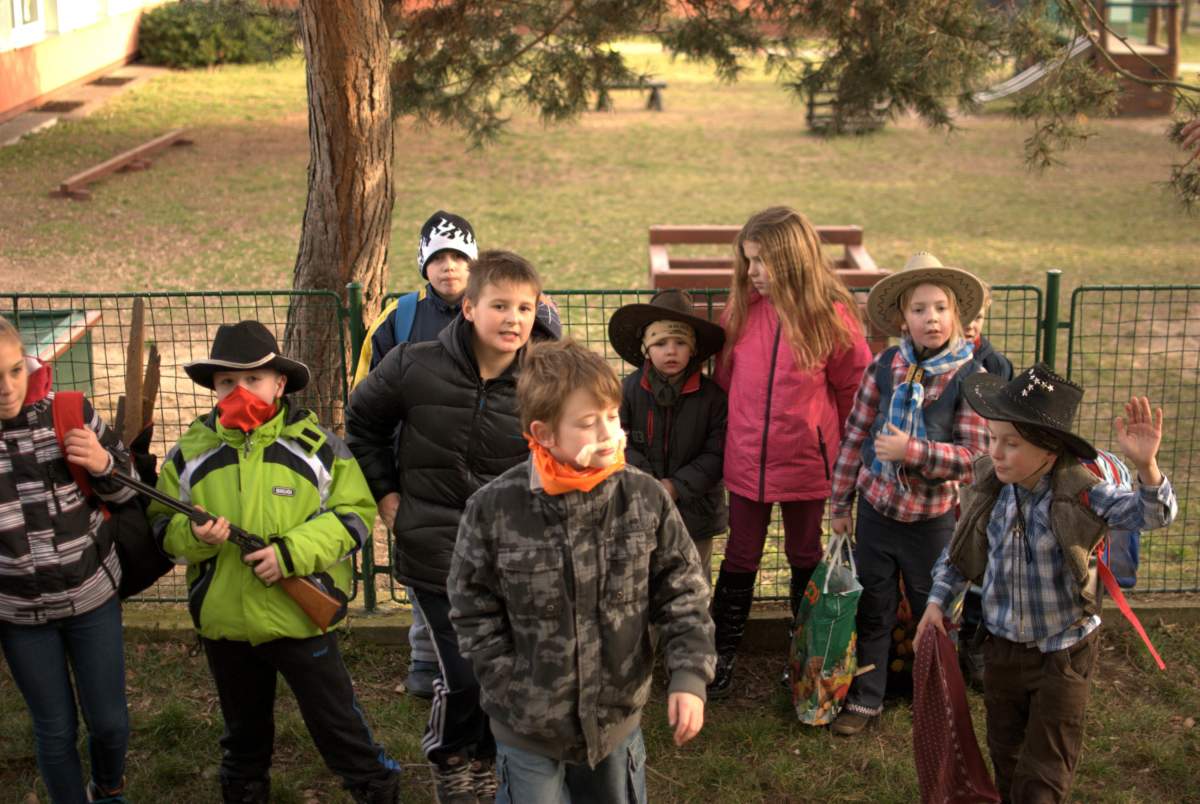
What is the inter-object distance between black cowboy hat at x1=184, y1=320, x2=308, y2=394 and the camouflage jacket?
98 cm

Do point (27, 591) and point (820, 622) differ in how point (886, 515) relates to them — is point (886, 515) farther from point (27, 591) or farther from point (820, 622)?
point (27, 591)

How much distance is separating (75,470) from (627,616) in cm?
173

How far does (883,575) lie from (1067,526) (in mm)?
1195

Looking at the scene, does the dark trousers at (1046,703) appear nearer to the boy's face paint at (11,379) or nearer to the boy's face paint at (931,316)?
the boy's face paint at (931,316)

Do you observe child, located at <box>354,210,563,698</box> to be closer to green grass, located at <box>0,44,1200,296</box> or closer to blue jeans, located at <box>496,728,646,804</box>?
blue jeans, located at <box>496,728,646,804</box>

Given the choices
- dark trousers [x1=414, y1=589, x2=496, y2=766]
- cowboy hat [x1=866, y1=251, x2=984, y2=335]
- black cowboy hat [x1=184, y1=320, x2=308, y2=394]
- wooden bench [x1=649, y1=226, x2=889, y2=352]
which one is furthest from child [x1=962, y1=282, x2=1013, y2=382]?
wooden bench [x1=649, y1=226, x2=889, y2=352]

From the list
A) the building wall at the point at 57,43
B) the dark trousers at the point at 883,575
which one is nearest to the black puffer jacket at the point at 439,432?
the dark trousers at the point at 883,575

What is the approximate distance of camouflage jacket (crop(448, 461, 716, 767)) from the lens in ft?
10.7

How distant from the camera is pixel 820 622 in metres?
4.77

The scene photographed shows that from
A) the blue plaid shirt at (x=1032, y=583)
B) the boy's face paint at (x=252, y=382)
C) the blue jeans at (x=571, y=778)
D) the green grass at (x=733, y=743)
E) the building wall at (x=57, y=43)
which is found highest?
the building wall at (x=57, y=43)

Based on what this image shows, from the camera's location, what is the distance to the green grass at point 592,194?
538 inches

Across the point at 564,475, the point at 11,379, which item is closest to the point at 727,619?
the point at 564,475

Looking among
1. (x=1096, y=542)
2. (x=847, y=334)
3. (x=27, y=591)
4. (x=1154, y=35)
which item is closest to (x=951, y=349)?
(x=847, y=334)

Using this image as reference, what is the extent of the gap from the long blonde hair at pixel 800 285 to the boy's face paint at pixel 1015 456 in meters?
1.05
